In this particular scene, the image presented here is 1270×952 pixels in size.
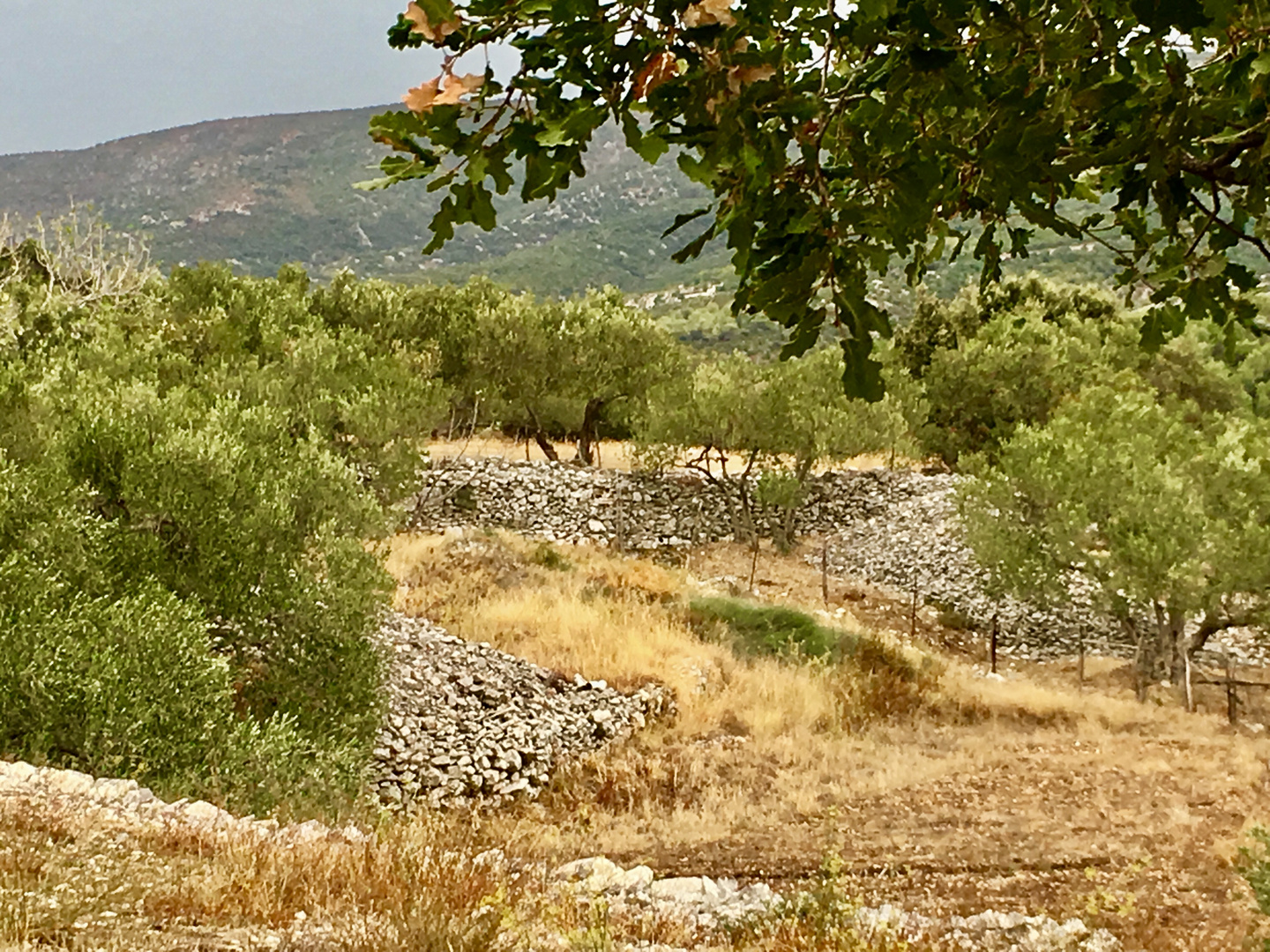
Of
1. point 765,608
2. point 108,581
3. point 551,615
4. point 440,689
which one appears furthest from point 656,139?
point 765,608

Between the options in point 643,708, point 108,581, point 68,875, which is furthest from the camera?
point 643,708

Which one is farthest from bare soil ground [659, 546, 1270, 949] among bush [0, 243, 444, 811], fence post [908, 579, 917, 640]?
fence post [908, 579, 917, 640]

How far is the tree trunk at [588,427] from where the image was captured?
91.0 feet

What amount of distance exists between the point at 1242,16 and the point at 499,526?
74.2 feet

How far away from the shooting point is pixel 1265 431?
16219 millimetres

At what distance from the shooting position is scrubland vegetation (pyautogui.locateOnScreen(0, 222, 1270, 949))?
5387 millimetres

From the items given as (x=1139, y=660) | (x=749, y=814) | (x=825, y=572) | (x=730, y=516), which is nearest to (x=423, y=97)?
(x=749, y=814)

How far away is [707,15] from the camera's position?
1.20 metres

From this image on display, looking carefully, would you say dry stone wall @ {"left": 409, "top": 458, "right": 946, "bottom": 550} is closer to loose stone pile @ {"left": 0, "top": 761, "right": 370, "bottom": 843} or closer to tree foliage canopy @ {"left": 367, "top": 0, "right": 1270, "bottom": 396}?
loose stone pile @ {"left": 0, "top": 761, "right": 370, "bottom": 843}

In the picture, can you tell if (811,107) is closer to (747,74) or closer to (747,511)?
(747,74)

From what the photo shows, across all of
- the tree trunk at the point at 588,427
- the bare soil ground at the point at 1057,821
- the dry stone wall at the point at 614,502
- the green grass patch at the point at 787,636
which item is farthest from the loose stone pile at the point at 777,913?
the tree trunk at the point at 588,427

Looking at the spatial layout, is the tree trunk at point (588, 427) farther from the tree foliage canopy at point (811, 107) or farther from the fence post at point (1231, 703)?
the tree foliage canopy at point (811, 107)

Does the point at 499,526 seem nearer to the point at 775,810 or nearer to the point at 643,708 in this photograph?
the point at 643,708

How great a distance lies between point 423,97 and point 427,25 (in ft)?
0.30
